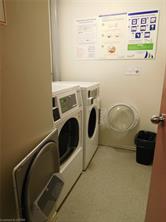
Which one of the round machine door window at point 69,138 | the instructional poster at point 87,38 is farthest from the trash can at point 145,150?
the instructional poster at point 87,38

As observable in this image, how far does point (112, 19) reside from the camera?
6.98 feet

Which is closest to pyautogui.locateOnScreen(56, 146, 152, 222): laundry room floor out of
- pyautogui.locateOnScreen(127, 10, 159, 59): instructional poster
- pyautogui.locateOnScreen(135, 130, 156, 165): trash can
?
pyautogui.locateOnScreen(135, 130, 156, 165): trash can

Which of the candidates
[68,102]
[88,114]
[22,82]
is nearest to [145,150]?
[88,114]

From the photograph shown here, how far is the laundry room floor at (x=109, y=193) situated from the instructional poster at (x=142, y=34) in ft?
4.68

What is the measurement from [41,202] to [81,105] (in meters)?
1.05

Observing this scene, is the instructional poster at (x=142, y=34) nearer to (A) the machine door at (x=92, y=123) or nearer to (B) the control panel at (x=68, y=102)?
(A) the machine door at (x=92, y=123)

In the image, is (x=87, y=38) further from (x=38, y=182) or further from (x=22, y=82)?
(x=38, y=182)

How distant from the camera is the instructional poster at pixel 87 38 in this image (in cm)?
224

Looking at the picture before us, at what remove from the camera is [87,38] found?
230 centimetres

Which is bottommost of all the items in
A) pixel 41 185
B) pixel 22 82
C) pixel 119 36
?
pixel 41 185

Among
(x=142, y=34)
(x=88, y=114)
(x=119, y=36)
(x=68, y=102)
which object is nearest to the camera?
(x=68, y=102)

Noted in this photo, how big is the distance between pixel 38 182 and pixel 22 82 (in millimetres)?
475

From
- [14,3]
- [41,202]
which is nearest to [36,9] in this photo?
[14,3]

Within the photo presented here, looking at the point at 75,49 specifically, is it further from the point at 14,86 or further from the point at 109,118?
the point at 14,86
